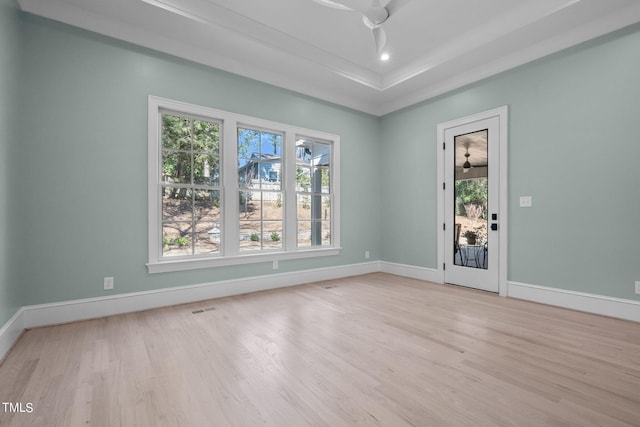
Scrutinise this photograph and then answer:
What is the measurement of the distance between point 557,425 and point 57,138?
4381mm

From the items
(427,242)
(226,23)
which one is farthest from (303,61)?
(427,242)

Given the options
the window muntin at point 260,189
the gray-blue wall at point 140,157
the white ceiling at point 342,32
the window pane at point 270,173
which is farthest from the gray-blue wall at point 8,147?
the window pane at point 270,173

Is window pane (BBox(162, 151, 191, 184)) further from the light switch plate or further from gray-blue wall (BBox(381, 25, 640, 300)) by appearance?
the light switch plate

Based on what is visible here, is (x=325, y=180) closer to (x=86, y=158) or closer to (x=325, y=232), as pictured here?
(x=325, y=232)

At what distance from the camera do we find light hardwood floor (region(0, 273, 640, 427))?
150cm

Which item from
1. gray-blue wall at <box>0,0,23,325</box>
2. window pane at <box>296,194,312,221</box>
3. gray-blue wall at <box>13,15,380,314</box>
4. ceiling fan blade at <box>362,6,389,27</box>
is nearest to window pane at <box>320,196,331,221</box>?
window pane at <box>296,194,312,221</box>

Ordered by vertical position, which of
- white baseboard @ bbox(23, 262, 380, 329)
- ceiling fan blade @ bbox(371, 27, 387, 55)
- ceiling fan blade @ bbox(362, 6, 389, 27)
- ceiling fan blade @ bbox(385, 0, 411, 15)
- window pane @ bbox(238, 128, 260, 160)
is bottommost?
white baseboard @ bbox(23, 262, 380, 329)

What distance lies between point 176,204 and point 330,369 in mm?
2685

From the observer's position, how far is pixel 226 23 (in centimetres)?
321

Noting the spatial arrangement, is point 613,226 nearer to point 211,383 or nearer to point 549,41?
point 549,41

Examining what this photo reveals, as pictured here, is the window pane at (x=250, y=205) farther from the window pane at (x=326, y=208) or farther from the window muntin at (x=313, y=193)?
the window pane at (x=326, y=208)

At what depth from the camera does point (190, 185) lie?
3578 mm

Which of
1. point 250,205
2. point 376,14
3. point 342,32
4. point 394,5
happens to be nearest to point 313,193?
point 250,205

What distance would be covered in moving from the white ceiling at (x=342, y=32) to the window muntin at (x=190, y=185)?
87 centimetres
